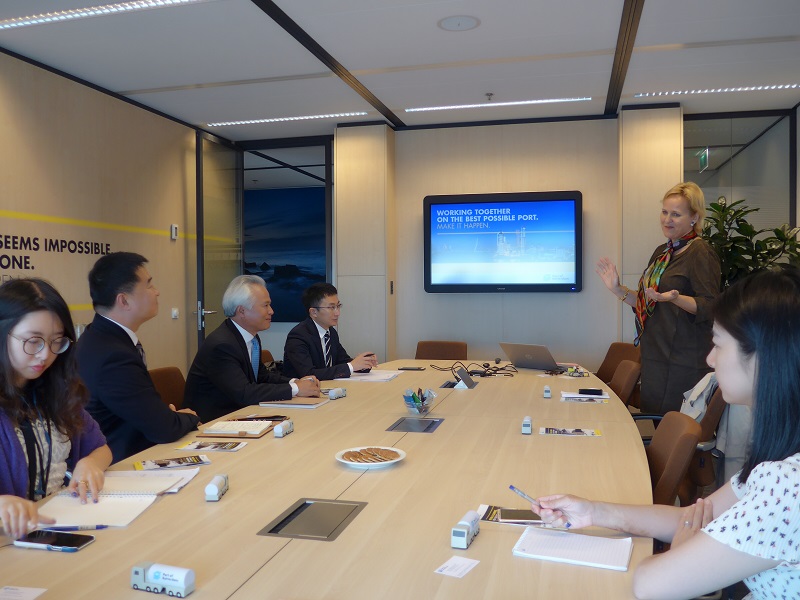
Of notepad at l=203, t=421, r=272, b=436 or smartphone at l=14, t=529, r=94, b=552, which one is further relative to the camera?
notepad at l=203, t=421, r=272, b=436

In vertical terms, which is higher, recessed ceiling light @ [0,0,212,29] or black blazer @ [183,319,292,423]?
recessed ceiling light @ [0,0,212,29]

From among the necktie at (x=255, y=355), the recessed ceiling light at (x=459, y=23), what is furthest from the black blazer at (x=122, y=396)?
the recessed ceiling light at (x=459, y=23)

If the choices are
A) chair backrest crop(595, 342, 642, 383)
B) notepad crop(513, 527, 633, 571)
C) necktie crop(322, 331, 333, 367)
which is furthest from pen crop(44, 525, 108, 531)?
chair backrest crop(595, 342, 642, 383)

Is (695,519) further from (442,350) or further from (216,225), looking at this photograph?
(216,225)

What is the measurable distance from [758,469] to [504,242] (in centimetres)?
563

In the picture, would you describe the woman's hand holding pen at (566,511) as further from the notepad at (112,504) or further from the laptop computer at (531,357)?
the laptop computer at (531,357)

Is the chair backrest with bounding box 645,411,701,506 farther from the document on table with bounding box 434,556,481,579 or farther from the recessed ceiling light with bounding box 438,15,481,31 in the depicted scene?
the recessed ceiling light with bounding box 438,15,481,31

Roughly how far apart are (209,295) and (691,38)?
16.5 ft

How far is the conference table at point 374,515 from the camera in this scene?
139 centimetres

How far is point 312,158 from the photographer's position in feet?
27.5

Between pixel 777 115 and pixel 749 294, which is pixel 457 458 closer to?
pixel 749 294

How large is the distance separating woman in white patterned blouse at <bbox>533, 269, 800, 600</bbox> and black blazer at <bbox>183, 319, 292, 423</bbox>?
243cm

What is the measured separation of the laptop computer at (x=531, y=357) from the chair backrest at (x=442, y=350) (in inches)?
42.8

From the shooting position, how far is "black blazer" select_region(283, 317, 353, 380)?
4.46 m
